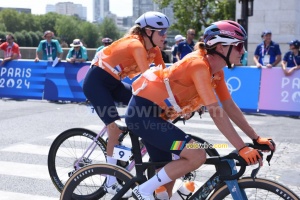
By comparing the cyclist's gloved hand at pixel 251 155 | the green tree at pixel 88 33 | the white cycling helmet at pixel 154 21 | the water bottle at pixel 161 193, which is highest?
the white cycling helmet at pixel 154 21

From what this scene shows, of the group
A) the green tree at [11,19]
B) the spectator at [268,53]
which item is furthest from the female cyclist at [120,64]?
the green tree at [11,19]

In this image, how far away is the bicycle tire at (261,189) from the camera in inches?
141

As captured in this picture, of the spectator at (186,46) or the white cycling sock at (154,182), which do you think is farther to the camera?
the spectator at (186,46)

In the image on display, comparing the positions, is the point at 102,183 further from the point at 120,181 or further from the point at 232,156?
the point at 232,156

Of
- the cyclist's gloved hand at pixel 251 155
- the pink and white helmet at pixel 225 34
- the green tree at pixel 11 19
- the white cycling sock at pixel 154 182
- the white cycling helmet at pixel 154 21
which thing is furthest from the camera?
the green tree at pixel 11 19

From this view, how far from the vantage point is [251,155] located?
11.5 ft

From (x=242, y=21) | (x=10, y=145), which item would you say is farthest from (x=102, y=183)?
(x=242, y=21)

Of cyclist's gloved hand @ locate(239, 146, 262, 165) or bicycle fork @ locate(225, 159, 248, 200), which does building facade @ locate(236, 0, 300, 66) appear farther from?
cyclist's gloved hand @ locate(239, 146, 262, 165)

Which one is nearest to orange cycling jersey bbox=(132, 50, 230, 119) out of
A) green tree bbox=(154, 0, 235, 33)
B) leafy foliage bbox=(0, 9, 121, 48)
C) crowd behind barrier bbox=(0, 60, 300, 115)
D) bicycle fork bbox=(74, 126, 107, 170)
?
bicycle fork bbox=(74, 126, 107, 170)

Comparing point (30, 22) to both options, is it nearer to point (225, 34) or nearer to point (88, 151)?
point (88, 151)

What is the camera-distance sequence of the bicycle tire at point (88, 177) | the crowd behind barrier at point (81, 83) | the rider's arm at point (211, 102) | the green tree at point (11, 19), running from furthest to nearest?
1. the green tree at point (11, 19)
2. the crowd behind barrier at point (81, 83)
3. the bicycle tire at point (88, 177)
4. the rider's arm at point (211, 102)

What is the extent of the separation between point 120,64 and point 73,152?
4.08ft

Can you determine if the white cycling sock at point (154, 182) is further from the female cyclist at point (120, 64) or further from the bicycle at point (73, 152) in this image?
the bicycle at point (73, 152)

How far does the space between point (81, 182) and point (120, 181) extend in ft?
1.12
